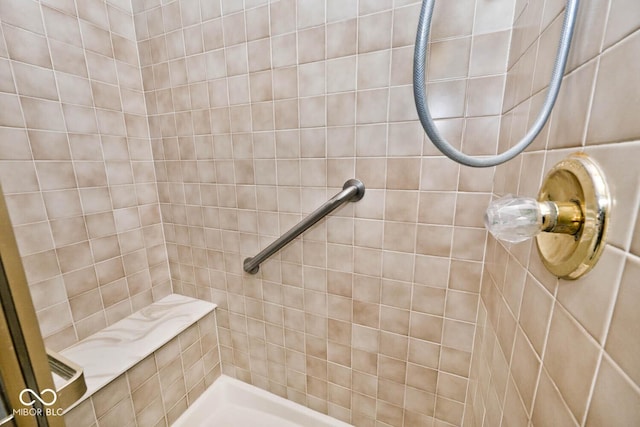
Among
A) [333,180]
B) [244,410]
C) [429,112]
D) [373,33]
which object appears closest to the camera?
[429,112]

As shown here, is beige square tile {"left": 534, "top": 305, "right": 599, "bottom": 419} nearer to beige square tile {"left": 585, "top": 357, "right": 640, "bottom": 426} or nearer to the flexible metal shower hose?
beige square tile {"left": 585, "top": 357, "right": 640, "bottom": 426}

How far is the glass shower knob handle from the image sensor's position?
0.93 feet

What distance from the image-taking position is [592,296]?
275mm

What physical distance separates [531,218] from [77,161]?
1392mm

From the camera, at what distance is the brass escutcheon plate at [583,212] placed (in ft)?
0.86

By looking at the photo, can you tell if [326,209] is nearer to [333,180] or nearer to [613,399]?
[333,180]

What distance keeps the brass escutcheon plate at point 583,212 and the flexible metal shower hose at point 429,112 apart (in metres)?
0.06

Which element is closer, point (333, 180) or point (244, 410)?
point (333, 180)

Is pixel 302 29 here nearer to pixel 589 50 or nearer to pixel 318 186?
pixel 318 186

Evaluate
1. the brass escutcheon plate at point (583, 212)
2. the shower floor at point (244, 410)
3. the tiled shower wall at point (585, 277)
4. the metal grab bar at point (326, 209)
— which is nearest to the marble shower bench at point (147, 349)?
the shower floor at point (244, 410)

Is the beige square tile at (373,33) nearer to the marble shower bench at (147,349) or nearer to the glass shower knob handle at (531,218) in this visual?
the glass shower knob handle at (531,218)

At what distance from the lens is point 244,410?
117 centimetres

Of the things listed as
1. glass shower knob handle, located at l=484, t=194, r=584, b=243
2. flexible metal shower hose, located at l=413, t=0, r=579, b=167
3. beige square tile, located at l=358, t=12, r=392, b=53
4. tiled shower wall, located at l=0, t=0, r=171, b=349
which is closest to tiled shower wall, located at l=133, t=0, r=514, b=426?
beige square tile, located at l=358, t=12, r=392, b=53

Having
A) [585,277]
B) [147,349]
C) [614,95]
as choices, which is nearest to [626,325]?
[585,277]
